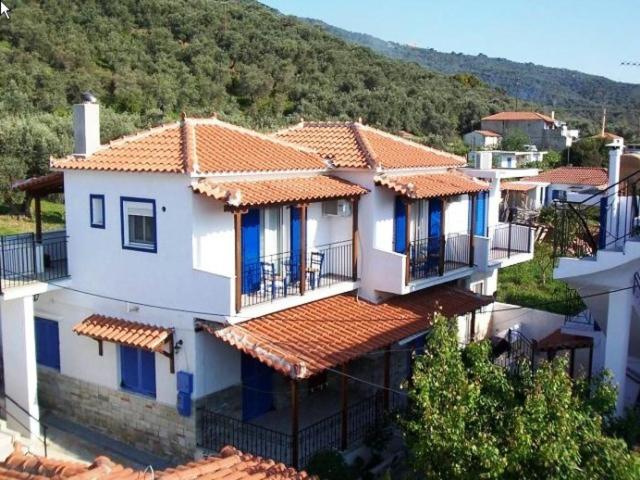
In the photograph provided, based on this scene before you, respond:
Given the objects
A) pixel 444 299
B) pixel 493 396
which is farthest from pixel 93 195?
pixel 493 396

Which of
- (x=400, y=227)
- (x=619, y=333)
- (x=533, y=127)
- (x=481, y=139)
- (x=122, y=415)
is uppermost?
(x=533, y=127)

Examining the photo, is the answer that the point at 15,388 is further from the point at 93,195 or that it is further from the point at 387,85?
the point at 387,85

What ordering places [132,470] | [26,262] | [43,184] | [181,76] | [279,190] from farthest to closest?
[181,76]
[43,184]
[26,262]
[279,190]
[132,470]

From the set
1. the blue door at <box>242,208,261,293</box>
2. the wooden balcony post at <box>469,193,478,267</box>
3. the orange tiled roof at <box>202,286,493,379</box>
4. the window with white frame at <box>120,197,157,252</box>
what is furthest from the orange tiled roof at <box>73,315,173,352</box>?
the wooden balcony post at <box>469,193,478,267</box>

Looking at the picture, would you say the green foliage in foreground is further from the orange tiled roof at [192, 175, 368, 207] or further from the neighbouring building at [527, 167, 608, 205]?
the neighbouring building at [527, 167, 608, 205]

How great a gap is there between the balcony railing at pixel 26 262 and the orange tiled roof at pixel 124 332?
1.55 metres

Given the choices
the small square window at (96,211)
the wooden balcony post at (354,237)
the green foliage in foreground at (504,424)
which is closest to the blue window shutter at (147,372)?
the small square window at (96,211)

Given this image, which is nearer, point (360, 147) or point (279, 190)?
point (279, 190)

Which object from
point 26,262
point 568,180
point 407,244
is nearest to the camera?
point 26,262

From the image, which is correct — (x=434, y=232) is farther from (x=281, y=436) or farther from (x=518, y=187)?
(x=518, y=187)

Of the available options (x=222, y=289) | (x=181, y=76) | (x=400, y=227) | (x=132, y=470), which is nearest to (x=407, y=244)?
(x=400, y=227)

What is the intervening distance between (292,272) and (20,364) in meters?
6.47

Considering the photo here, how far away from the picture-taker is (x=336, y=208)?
1805 centimetres

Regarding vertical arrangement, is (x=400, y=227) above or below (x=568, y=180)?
above
